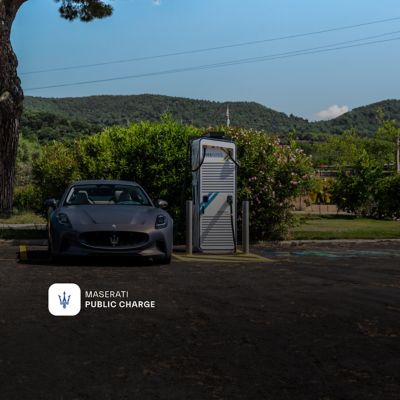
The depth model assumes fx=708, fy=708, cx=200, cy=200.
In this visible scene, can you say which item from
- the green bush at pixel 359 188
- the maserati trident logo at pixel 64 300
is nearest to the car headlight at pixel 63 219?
the maserati trident logo at pixel 64 300

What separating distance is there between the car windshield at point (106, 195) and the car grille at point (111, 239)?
132cm

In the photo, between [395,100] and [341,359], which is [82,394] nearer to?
[341,359]

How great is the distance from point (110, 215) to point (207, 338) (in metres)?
5.24

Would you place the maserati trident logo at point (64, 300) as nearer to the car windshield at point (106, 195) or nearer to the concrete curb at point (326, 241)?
the car windshield at point (106, 195)

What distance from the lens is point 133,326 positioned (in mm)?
6469

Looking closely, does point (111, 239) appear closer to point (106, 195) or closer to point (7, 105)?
point (106, 195)

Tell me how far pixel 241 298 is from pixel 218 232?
5881 millimetres

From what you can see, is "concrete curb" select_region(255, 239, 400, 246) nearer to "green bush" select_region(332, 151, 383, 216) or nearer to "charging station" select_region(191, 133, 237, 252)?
"charging station" select_region(191, 133, 237, 252)

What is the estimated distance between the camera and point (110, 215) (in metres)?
11.0

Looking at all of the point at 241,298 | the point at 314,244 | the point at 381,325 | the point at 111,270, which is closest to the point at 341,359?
the point at 381,325

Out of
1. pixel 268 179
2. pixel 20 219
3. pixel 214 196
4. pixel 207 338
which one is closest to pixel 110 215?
pixel 214 196

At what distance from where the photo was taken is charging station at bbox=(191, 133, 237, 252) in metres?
14.0

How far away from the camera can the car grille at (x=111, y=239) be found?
10.8m

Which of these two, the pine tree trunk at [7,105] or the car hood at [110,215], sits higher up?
the pine tree trunk at [7,105]
